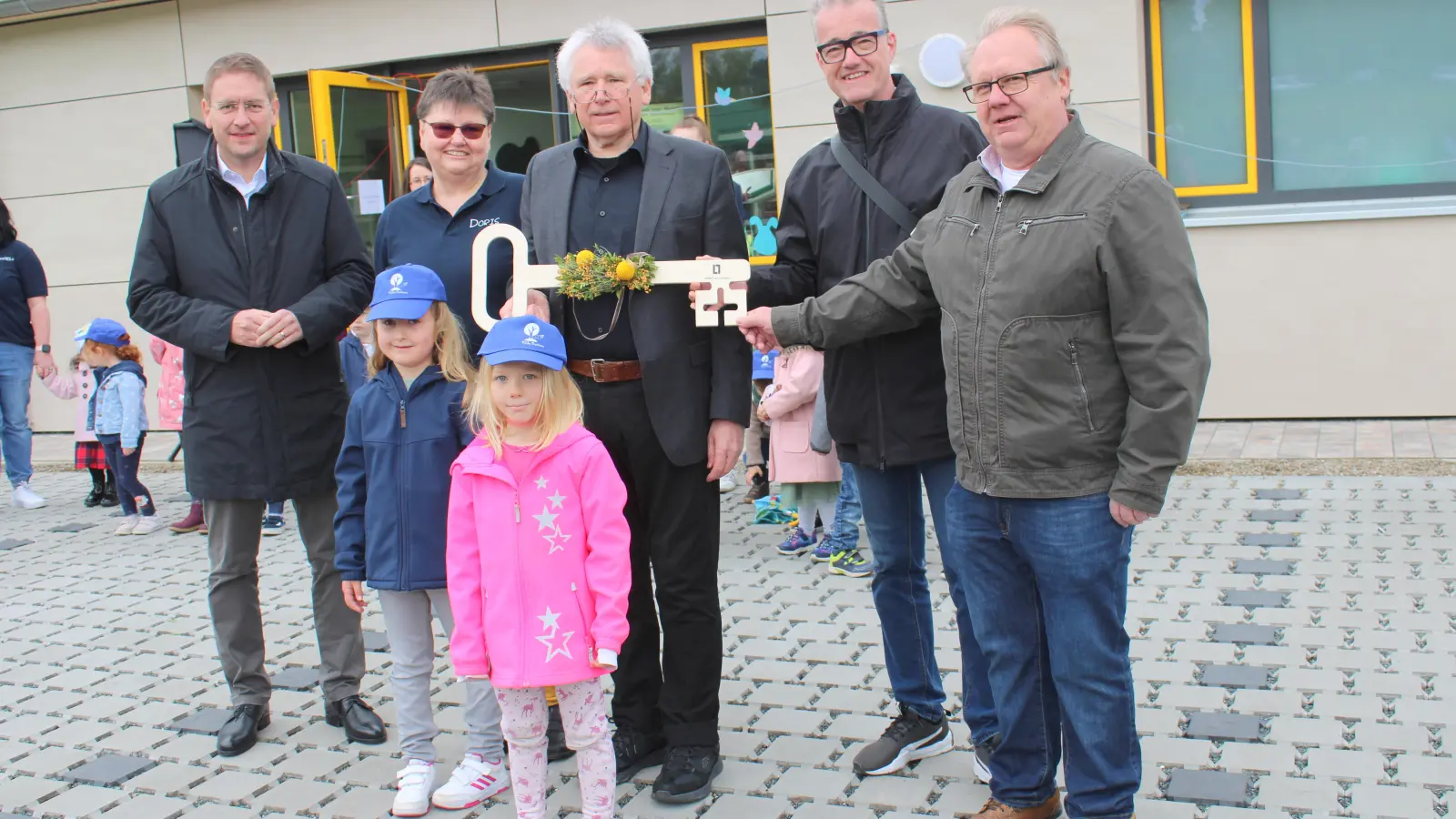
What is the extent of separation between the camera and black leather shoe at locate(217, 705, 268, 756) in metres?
4.61

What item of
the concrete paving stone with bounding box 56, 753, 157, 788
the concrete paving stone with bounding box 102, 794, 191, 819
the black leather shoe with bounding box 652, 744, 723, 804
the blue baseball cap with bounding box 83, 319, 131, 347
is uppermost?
the blue baseball cap with bounding box 83, 319, 131, 347

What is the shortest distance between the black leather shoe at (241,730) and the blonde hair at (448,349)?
139 cm

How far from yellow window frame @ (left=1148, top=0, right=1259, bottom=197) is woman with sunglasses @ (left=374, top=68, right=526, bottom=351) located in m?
6.04

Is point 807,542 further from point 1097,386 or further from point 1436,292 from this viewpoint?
point 1436,292

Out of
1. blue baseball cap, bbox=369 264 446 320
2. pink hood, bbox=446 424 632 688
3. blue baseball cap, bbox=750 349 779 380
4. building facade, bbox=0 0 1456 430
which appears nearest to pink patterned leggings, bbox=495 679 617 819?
pink hood, bbox=446 424 632 688

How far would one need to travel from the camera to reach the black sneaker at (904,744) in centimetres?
405

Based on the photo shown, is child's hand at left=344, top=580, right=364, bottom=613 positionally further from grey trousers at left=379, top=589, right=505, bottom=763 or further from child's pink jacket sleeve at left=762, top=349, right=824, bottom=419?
child's pink jacket sleeve at left=762, top=349, right=824, bottom=419

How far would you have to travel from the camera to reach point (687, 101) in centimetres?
1046

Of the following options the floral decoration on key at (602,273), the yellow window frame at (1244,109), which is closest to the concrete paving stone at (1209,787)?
the floral decoration on key at (602,273)

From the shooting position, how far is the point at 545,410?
3703mm

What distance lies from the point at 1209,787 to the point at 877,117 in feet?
6.98

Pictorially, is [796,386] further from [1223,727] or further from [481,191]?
[1223,727]

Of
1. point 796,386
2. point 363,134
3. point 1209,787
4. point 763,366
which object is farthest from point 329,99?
point 1209,787

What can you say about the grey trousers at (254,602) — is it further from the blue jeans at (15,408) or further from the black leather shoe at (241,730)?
the blue jeans at (15,408)
